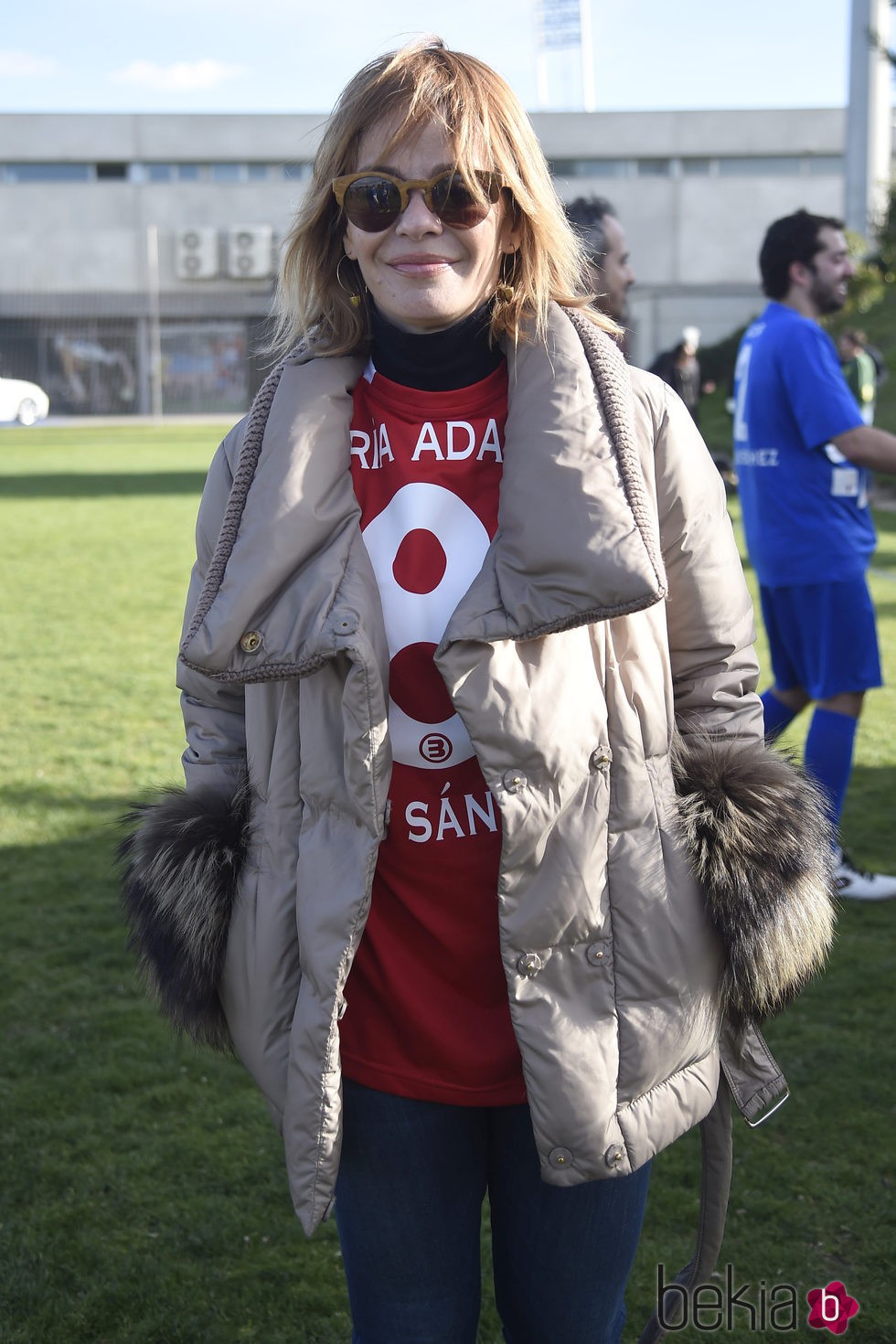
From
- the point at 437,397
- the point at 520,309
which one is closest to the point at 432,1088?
the point at 437,397

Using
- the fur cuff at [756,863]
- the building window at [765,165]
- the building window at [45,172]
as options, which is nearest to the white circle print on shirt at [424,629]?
the fur cuff at [756,863]

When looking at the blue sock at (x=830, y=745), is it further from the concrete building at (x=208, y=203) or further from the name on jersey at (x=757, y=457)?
the concrete building at (x=208, y=203)

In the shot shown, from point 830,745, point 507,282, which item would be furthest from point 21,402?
point 507,282

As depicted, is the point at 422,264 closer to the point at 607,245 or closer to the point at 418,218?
the point at 418,218

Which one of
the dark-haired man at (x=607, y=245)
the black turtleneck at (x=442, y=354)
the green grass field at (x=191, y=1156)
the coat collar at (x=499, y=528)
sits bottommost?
the green grass field at (x=191, y=1156)

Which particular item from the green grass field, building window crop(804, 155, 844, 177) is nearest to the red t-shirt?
the green grass field

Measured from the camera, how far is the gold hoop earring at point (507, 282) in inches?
75.9

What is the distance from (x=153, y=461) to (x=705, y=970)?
27.3 meters

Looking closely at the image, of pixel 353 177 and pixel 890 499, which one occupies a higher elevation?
pixel 353 177

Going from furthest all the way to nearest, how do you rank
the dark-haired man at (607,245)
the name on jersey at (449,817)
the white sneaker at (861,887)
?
the white sneaker at (861,887) → the dark-haired man at (607,245) → the name on jersey at (449,817)

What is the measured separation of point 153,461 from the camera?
28.0 meters

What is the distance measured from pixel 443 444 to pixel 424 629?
0.26 meters

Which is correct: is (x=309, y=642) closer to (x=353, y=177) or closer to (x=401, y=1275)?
(x=353, y=177)

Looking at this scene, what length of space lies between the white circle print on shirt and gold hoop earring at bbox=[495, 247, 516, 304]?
0.34 metres
